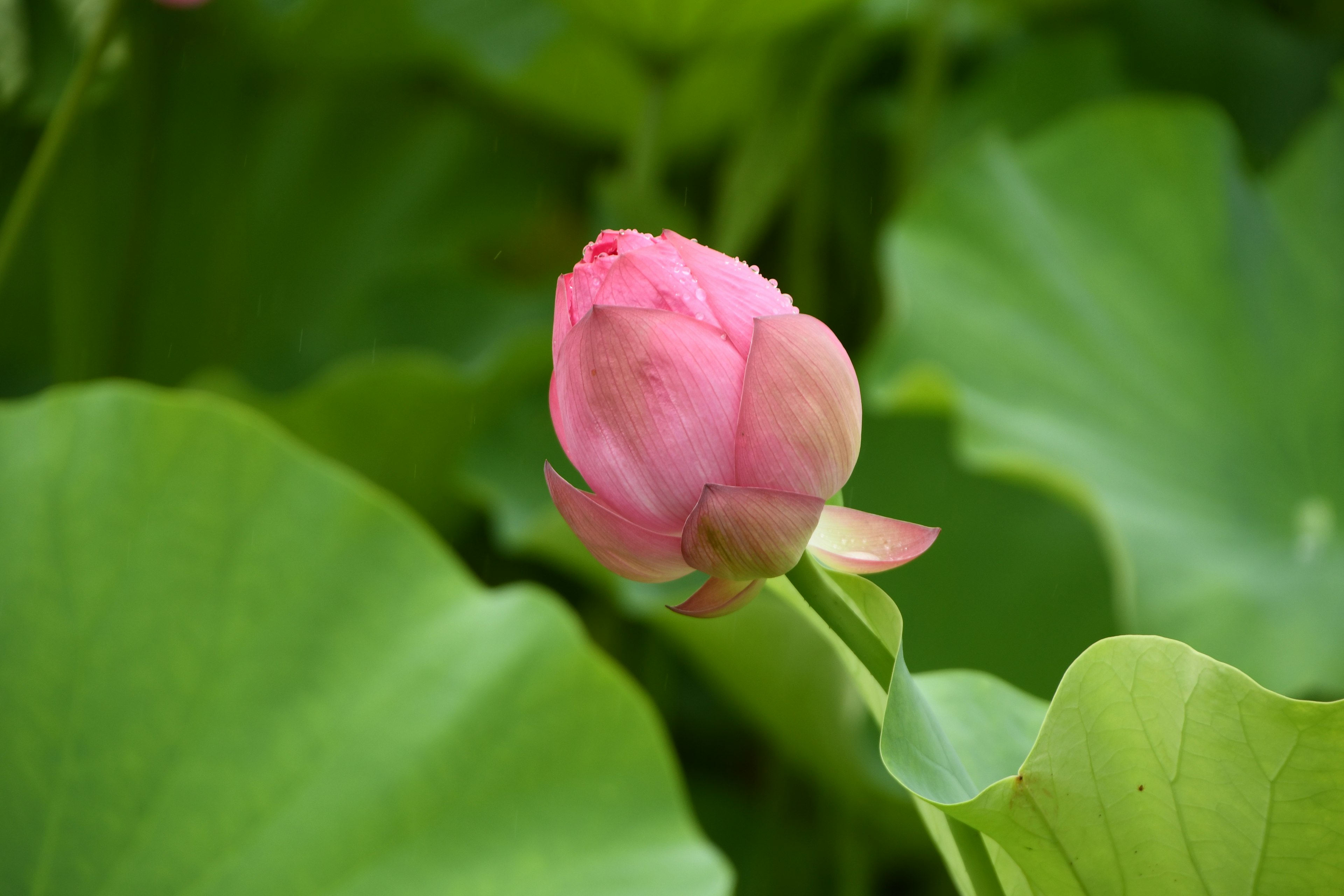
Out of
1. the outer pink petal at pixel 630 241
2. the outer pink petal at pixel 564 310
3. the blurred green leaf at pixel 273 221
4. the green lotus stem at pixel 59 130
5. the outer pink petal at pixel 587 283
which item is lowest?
the blurred green leaf at pixel 273 221

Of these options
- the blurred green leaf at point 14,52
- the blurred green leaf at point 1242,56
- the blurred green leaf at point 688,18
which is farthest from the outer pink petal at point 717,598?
the blurred green leaf at point 1242,56

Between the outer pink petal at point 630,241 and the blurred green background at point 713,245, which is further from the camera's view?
the blurred green background at point 713,245

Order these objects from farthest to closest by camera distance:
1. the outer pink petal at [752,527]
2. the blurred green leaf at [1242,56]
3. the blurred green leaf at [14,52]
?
the blurred green leaf at [1242,56]
the blurred green leaf at [14,52]
the outer pink petal at [752,527]

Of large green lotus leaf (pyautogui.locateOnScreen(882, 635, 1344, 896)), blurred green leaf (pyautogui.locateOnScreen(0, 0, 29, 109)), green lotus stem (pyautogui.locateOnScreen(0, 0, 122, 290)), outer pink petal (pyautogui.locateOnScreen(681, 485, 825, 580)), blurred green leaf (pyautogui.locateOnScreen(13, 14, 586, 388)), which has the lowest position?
blurred green leaf (pyautogui.locateOnScreen(13, 14, 586, 388))

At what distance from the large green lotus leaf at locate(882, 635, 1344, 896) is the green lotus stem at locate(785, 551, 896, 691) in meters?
0.03

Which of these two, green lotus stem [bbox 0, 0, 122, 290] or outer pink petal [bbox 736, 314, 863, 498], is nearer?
outer pink petal [bbox 736, 314, 863, 498]

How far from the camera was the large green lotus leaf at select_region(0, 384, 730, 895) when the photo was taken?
56cm

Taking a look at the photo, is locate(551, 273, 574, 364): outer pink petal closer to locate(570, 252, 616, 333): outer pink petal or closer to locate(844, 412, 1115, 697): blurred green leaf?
locate(570, 252, 616, 333): outer pink petal

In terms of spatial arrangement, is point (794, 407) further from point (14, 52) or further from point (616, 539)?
point (14, 52)

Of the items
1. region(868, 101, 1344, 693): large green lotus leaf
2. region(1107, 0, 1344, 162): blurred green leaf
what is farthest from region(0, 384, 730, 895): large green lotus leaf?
region(1107, 0, 1344, 162): blurred green leaf

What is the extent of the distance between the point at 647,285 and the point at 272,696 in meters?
0.45

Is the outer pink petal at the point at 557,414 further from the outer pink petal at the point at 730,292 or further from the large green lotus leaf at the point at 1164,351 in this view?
the large green lotus leaf at the point at 1164,351

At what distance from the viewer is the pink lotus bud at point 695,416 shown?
0.76 feet

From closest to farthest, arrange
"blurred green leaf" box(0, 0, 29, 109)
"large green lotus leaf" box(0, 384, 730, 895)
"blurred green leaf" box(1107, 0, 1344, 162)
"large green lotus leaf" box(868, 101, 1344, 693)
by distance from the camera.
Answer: "large green lotus leaf" box(0, 384, 730, 895), "large green lotus leaf" box(868, 101, 1344, 693), "blurred green leaf" box(0, 0, 29, 109), "blurred green leaf" box(1107, 0, 1344, 162)
